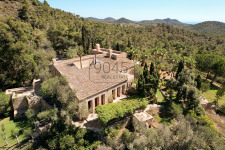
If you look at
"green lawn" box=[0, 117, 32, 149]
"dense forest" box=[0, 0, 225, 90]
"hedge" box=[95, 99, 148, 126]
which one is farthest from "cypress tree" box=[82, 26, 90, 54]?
"hedge" box=[95, 99, 148, 126]

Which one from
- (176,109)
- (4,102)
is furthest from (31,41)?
(176,109)

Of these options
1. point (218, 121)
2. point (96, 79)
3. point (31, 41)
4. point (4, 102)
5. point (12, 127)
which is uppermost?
point (31, 41)

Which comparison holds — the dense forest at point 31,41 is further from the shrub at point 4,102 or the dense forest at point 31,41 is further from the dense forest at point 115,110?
the shrub at point 4,102

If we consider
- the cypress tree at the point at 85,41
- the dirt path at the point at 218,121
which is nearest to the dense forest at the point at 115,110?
the dirt path at the point at 218,121

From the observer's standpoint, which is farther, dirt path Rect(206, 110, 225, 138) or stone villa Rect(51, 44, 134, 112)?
dirt path Rect(206, 110, 225, 138)

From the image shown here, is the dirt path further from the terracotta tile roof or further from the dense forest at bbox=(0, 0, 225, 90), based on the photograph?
the dense forest at bbox=(0, 0, 225, 90)

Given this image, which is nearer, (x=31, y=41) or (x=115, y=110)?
(x=115, y=110)

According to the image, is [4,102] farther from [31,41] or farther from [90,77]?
[31,41]
